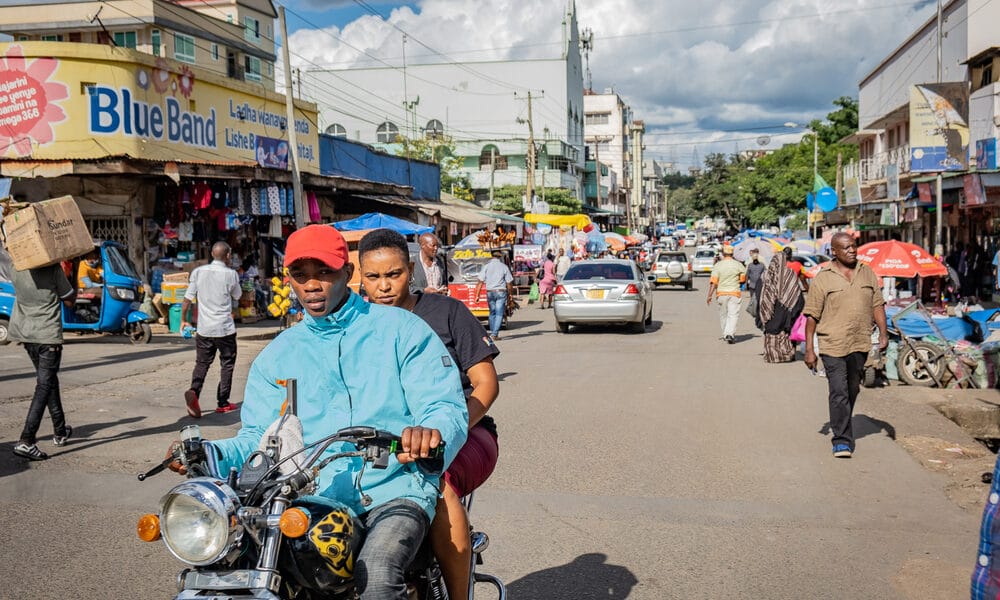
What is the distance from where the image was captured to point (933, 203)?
27.8m

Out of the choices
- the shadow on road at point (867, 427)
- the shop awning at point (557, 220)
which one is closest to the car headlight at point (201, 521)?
the shadow on road at point (867, 427)

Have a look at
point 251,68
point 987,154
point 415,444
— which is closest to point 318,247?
point 415,444

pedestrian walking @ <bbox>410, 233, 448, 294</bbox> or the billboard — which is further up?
the billboard

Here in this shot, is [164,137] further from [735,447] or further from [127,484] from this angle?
[735,447]

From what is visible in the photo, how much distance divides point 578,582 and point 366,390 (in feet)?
8.09

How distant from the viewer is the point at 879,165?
149 feet

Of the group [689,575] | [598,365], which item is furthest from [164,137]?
[689,575]

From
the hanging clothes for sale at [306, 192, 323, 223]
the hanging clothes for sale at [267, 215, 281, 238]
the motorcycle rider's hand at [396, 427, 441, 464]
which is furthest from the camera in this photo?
the hanging clothes for sale at [306, 192, 323, 223]

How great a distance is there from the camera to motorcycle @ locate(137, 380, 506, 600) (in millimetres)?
2412

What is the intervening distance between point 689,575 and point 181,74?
18856mm

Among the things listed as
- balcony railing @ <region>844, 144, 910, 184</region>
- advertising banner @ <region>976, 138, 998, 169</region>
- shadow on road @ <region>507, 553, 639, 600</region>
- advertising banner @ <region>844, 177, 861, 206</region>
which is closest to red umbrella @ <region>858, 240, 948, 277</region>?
shadow on road @ <region>507, 553, 639, 600</region>

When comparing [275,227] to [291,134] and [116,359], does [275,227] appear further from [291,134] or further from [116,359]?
[116,359]

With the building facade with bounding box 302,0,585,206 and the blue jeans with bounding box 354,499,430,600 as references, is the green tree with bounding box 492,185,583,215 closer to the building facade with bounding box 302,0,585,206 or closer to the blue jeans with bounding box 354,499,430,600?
the building facade with bounding box 302,0,585,206

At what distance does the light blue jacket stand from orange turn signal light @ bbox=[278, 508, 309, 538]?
1.82 feet
